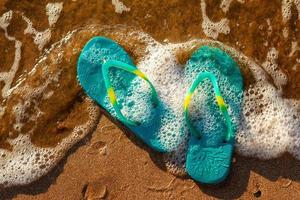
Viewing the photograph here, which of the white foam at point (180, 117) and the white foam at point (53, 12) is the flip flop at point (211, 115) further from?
the white foam at point (53, 12)

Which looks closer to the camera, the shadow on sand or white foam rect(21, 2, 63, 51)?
the shadow on sand

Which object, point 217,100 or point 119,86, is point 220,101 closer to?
point 217,100

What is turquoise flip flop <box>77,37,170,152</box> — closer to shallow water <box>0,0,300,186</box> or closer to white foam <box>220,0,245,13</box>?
shallow water <box>0,0,300,186</box>

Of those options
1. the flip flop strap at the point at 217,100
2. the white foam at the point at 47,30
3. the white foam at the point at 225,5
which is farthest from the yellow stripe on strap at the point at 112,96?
the white foam at the point at 225,5

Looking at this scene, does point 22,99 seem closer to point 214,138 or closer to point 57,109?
point 57,109

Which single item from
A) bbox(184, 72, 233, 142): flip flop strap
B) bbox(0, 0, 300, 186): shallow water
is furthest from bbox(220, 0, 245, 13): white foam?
bbox(184, 72, 233, 142): flip flop strap

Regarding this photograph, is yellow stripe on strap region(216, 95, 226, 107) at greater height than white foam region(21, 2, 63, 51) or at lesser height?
lesser

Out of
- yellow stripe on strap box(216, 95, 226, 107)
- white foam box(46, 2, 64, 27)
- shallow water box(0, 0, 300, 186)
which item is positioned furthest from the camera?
white foam box(46, 2, 64, 27)
